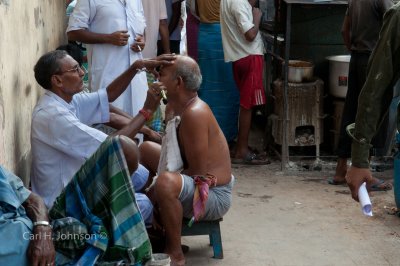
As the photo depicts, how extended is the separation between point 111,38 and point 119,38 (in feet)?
0.20

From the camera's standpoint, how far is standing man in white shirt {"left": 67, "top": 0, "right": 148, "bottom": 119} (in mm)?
5500

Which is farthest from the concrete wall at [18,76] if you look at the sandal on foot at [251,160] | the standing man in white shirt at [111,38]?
the sandal on foot at [251,160]

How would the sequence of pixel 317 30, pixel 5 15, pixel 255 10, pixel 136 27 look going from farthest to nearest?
pixel 317 30 → pixel 255 10 → pixel 136 27 → pixel 5 15

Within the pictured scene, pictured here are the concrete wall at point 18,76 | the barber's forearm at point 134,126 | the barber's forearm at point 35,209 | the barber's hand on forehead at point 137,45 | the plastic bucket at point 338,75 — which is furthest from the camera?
the plastic bucket at point 338,75

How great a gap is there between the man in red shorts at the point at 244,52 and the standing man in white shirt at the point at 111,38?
1.66 metres

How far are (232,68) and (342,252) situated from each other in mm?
3126

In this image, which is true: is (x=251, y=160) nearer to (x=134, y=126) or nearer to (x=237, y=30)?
(x=237, y=30)

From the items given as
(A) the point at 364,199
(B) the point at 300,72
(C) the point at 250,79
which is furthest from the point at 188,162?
(B) the point at 300,72

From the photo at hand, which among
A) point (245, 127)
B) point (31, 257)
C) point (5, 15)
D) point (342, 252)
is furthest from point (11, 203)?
point (245, 127)

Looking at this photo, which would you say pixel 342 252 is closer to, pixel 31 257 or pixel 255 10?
pixel 31 257

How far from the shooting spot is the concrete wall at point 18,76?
4012 mm

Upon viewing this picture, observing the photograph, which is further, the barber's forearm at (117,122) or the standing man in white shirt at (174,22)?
the standing man in white shirt at (174,22)

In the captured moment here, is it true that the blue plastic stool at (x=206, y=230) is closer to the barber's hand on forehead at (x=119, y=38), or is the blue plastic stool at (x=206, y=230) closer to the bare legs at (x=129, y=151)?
the bare legs at (x=129, y=151)

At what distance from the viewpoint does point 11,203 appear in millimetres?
3262
